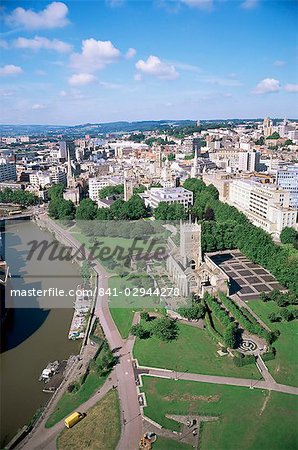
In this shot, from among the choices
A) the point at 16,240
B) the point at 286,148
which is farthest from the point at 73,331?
the point at 286,148

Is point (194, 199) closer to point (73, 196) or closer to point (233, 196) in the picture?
point (233, 196)

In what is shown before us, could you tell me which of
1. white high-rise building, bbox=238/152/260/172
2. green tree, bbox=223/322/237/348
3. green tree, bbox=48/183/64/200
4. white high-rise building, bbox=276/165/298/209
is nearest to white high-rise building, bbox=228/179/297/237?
white high-rise building, bbox=276/165/298/209

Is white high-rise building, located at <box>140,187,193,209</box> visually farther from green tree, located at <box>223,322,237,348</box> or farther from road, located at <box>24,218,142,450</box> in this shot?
green tree, located at <box>223,322,237,348</box>

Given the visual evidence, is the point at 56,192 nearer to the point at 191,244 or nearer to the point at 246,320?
the point at 191,244

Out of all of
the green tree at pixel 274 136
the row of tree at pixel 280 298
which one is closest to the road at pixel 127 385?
the row of tree at pixel 280 298

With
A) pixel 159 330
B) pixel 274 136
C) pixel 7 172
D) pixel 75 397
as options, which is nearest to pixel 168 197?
pixel 159 330

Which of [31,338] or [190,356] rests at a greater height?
[190,356]

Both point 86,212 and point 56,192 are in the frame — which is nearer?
point 86,212

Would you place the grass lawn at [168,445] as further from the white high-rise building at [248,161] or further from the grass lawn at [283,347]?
the white high-rise building at [248,161]
